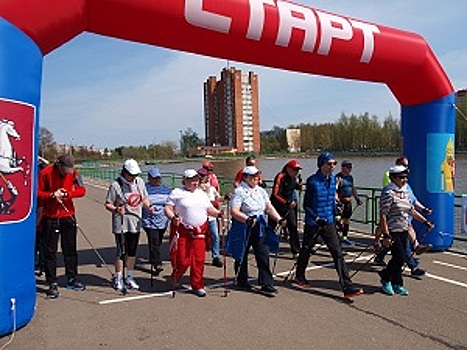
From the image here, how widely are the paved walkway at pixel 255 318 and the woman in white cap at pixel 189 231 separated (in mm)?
309

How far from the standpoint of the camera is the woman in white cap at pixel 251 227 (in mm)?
5566

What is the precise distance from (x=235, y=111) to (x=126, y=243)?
113m

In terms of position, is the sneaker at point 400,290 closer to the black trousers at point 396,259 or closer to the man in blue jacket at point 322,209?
the black trousers at point 396,259

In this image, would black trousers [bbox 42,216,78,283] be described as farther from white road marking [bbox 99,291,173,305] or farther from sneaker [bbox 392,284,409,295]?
sneaker [bbox 392,284,409,295]

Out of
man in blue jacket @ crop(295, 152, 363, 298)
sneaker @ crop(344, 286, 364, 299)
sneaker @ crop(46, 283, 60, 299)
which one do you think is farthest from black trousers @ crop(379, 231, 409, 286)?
sneaker @ crop(46, 283, 60, 299)

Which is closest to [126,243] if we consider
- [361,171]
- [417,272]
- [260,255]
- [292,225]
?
[260,255]

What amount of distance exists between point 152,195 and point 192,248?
1.54 meters

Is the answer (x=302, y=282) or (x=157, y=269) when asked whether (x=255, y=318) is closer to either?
(x=302, y=282)

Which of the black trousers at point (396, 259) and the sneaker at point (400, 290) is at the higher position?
the black trousers at point (396, 259)

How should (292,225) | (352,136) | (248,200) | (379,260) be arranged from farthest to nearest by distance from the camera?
(352,136) < (292,225) < (379,260) < (248,200)

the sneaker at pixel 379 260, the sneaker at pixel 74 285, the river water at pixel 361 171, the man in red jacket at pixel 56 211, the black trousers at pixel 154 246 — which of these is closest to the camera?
the man in red jacket at pixel 56 211

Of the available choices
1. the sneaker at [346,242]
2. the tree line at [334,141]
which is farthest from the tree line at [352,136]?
the sneaker at [346,242]

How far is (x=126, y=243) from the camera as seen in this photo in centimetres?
572

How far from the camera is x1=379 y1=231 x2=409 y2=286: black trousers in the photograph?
547 centimetres
